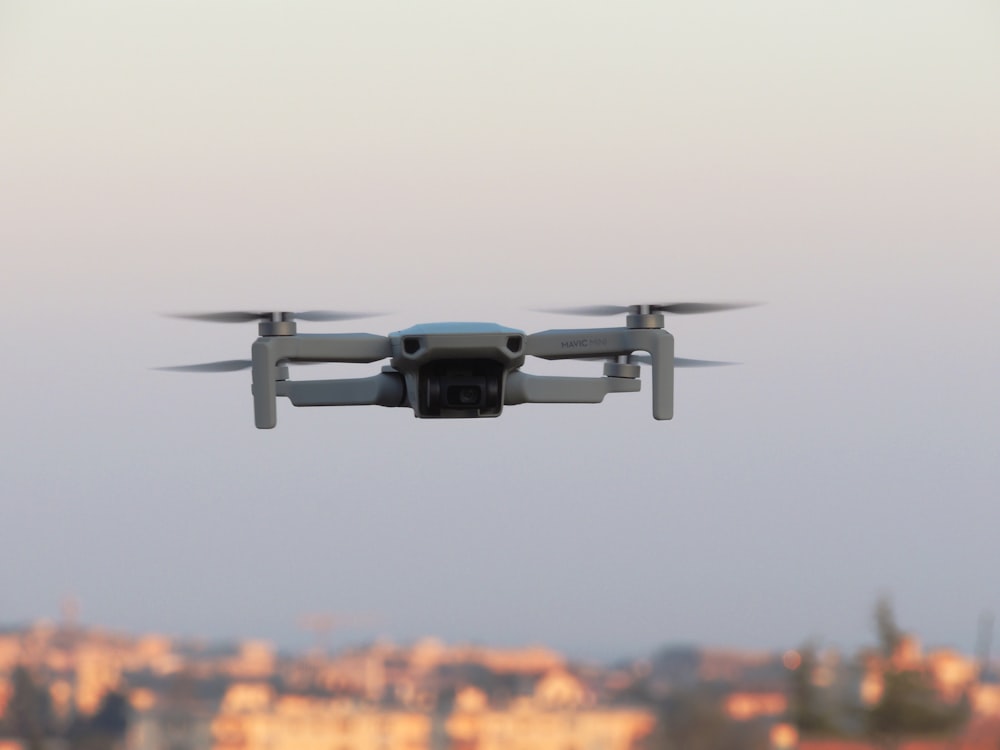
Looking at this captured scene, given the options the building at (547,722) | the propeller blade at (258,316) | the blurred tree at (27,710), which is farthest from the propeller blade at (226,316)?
the blurred tree at (27,710)

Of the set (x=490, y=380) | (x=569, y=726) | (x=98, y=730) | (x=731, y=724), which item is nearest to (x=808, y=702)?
(x=731, y=724)

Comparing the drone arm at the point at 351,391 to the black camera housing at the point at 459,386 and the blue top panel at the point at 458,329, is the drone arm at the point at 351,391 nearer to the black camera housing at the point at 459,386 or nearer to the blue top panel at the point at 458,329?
the black camera housing at the point at 459,386

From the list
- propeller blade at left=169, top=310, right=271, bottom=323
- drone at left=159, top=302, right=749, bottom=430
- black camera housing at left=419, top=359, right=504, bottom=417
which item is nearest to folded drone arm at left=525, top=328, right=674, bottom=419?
drone at left=159, top=302, right=749, bottom=430

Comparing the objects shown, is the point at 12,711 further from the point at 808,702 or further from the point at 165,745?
the point at 808,702

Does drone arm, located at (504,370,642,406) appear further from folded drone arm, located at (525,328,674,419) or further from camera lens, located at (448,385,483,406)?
camera lens, located at (448,385,483,406)

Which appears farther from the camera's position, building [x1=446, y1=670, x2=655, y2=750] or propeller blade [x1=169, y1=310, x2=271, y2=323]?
building [x1=446, y1=670, x2=655, y2=750]

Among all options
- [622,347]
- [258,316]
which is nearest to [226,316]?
[258,316]
